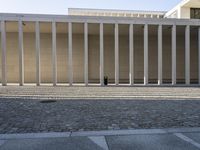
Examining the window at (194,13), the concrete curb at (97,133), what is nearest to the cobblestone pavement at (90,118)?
the concrete curb at (97,133)

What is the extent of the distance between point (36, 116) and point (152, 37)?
23.2 m

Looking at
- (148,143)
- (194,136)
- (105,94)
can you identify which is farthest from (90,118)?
(105,94)

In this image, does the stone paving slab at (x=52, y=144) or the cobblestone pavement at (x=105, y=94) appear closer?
the stone paving slab at (x=52, y=144)

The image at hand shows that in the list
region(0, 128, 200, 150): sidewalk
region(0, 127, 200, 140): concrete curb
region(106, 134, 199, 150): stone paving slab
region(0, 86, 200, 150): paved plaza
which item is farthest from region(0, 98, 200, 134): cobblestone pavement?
region(106, 134, 199, 150): stone paving slab

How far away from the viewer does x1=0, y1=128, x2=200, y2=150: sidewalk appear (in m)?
4.93

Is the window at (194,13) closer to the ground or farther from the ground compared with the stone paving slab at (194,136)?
farther from the ground

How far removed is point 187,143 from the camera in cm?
516

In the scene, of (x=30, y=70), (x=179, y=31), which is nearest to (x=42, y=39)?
(x=30, y=70)

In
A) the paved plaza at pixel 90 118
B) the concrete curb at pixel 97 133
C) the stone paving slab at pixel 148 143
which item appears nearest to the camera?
the stone paving slab at pixel 148 143

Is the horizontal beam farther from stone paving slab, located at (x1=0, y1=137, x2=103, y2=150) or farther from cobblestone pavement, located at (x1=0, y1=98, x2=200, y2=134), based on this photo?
stone paving slab, located at (x1=0, y1=137, x2=103, y2=150)

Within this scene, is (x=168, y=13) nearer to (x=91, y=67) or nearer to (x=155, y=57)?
(x=155, y=57)

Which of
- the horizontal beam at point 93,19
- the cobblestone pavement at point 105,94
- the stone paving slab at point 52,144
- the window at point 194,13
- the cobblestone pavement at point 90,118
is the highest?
the window at point 194,13

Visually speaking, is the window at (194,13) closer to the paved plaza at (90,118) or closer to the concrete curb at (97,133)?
the paved plaza at (90,118)

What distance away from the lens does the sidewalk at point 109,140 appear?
493 centimetres
